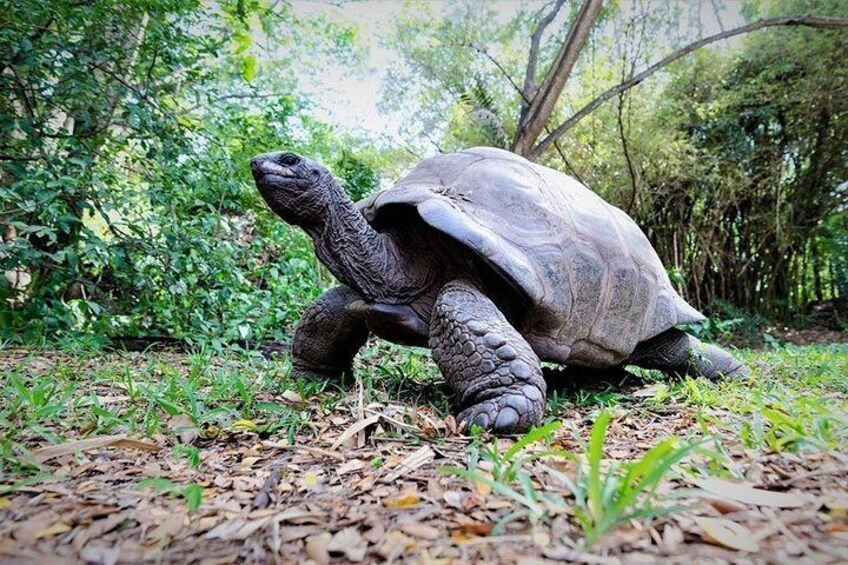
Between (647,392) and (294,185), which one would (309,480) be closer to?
(294,185)

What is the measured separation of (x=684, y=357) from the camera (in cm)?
325

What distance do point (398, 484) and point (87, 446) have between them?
0.99 metres

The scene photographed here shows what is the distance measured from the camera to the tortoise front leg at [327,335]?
9.37 ft

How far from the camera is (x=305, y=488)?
1.28m

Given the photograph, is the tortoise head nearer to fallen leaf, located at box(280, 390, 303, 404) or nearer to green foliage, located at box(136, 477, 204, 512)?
fallen leaf, located at box(280, 390, 303, 404)

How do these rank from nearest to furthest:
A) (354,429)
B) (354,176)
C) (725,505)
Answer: (725,505), (354,429), (354,176)

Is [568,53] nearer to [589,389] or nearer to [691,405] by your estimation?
[589,389]

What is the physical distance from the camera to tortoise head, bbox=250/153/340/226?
233cm

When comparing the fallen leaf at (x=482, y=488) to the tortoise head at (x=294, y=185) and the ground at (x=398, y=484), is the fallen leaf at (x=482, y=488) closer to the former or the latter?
the ground at (x=398, y=484)

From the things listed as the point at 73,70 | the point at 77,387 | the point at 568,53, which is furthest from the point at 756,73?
the point at 77,387

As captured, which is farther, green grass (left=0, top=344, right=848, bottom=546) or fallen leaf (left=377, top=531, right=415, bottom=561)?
green grass (left=0, top=344, right=848, bottom=546)

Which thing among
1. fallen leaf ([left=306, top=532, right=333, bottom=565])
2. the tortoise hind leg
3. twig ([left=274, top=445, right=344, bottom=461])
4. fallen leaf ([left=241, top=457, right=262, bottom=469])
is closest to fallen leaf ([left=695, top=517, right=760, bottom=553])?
fallen leaf ([left=306, top=532, right=333, bottom=565])

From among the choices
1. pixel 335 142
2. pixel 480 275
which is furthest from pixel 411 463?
pixel 335 142

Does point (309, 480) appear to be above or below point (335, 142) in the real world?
below
